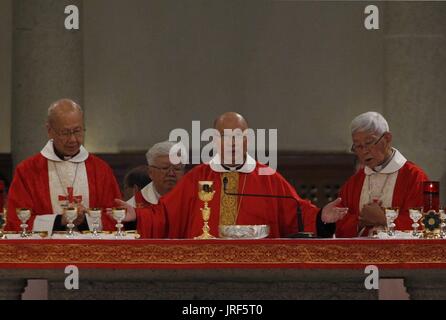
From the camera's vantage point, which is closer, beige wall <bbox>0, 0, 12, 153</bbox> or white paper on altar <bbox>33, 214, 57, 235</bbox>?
white paper on altar <bbox>33, 214, 57, 235</bbox>

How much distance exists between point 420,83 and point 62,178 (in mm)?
4203

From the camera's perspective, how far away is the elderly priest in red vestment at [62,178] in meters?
9.22

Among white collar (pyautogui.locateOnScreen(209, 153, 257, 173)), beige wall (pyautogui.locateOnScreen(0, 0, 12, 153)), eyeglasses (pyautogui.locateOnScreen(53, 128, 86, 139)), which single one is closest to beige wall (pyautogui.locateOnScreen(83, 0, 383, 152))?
beige wall (pyautogui.locateOnScreen(0, 0, 12, 153))

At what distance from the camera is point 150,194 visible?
10539 millimetres

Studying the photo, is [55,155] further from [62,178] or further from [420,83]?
[420,83]

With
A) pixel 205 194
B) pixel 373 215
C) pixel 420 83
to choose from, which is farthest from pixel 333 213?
pixel 420 83

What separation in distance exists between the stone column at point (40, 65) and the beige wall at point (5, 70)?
4.90 ft

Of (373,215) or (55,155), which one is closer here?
(373,215)

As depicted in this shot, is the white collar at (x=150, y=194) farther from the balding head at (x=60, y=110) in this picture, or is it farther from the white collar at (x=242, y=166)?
the balding head at (x=60, y=110)

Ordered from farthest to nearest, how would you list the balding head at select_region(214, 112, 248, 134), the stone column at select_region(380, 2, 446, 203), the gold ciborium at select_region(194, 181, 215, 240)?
the stone column at select_region(380, 2, 446, 203) → the balding head at select_region(214, 112, 248, 134) → the gold ciborium at select_region(194, 181, 215, 240)

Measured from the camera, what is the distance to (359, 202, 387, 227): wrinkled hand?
8.73 m

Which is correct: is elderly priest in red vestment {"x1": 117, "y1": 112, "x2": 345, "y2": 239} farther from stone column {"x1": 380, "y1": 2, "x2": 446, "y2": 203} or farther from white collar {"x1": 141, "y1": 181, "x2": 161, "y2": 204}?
stone column {"x1": 380, "y1": 2, "x2": 446, "y2": 203}

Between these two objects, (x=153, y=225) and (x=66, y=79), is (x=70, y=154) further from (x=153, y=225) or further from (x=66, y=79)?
(x=66, y=79)
